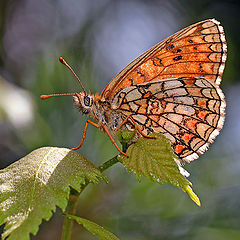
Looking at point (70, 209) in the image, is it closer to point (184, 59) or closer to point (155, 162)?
point (155, 162)

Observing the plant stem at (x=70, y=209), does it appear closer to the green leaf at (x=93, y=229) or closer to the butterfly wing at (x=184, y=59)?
the green leaf at (x=93, y=229)

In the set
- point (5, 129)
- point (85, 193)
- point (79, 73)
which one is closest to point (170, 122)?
point (85, 193)

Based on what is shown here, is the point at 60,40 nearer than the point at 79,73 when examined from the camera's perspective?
No

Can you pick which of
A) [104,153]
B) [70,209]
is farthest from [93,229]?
[104,153]

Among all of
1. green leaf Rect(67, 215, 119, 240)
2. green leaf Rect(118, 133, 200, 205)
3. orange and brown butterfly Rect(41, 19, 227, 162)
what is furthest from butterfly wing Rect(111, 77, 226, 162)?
green leaf Rect(67, 215, 119, 240)

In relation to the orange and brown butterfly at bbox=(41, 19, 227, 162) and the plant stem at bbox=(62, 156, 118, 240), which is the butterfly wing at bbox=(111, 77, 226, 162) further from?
the plant stem at bbox=(62, 156, 118, 240)

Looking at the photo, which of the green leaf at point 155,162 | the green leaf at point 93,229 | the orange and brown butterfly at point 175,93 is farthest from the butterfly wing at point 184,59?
the green leaf at point 93,229

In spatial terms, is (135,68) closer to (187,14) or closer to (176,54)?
(176,54)
